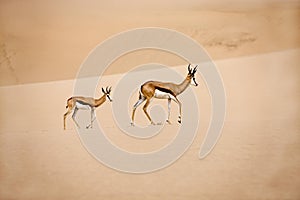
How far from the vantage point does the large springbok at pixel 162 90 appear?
8.74 ft

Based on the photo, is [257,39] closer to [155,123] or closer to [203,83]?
[203,83]

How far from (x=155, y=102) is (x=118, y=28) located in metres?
0.59

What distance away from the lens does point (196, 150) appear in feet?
8.57

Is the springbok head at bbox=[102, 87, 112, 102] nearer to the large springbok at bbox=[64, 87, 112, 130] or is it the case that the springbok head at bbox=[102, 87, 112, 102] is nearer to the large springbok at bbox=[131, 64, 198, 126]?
the large springbok at bbox=[64, 87, 112, 130]

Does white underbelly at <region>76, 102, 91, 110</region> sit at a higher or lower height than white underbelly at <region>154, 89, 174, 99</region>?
higher

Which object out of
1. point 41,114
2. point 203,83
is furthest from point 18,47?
point 203,83

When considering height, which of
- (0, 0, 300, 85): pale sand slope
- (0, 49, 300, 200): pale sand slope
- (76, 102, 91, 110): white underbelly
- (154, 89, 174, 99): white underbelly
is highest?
(0, 0, 300, 85): pale sand slope

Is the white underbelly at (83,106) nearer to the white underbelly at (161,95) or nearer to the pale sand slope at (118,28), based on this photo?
the pale sand slope at (118,28)

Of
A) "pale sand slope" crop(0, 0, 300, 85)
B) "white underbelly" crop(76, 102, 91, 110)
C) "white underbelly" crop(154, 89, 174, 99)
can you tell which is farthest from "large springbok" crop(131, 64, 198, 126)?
"white underbelly" crop(76, 102, 91, 110)

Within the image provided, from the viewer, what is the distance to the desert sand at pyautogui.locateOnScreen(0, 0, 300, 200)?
101 inches

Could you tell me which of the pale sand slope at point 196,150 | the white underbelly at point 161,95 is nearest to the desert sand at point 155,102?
the pale sand slope at point 196,150

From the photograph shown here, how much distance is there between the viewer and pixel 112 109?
107 inches

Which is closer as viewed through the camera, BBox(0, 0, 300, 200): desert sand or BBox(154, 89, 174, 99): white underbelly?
BBox(0, 0, 300, 200): desert sand

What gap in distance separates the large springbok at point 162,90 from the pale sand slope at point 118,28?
0.50ft
